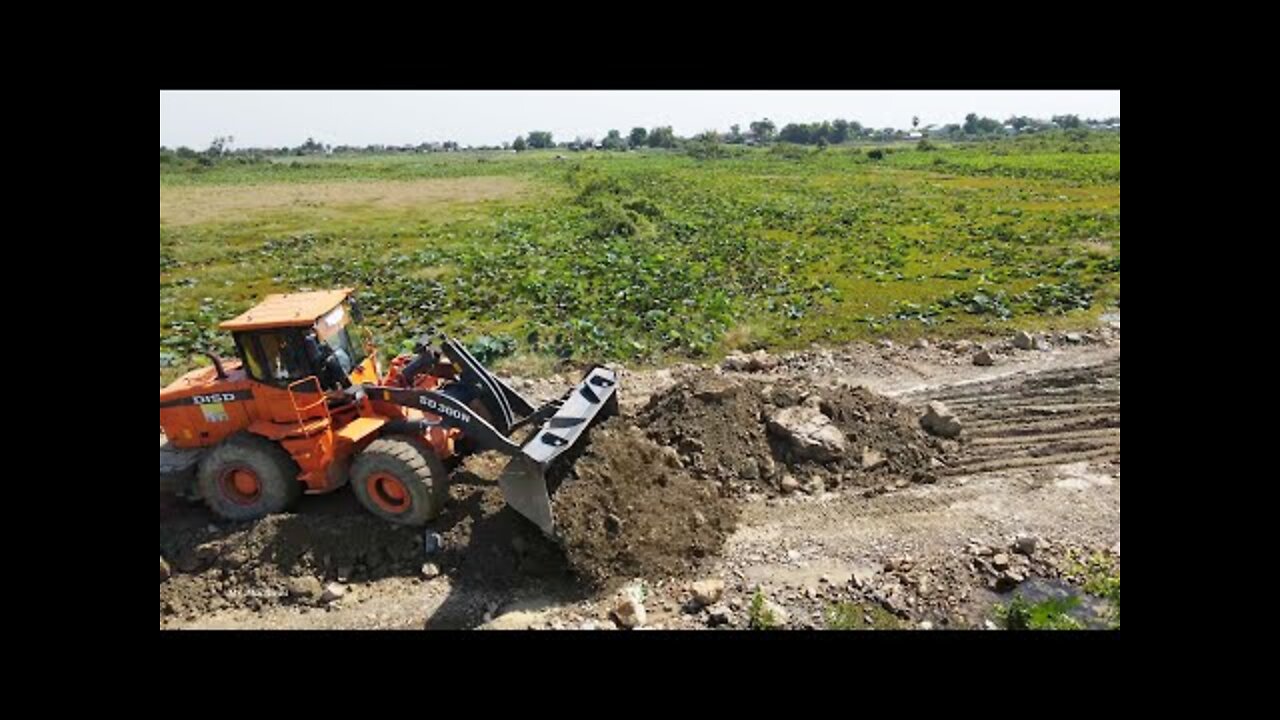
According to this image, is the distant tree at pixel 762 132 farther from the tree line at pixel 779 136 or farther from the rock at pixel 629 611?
the rock at pixel 629 611

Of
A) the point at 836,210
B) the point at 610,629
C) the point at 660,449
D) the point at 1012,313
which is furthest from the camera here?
the point at 836,210

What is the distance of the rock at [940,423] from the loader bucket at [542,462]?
4910 mm

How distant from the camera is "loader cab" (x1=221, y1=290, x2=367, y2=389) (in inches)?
334

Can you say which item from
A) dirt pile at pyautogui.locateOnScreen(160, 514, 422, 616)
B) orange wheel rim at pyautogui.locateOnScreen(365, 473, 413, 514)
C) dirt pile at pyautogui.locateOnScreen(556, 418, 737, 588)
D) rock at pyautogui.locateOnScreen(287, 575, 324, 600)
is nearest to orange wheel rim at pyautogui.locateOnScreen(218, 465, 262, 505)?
dirt pile at pyautogui.locateOnScreen(160, 514, 422, 616)

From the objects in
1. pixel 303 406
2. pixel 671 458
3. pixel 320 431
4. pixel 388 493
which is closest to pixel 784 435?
pixel 671 458

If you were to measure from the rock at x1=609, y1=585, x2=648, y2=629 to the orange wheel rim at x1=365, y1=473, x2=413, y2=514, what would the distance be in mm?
2566

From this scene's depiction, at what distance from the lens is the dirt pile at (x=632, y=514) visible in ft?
27.0

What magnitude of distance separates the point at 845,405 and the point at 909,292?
983 cm

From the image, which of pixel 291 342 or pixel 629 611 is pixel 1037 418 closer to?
pixel 629 611

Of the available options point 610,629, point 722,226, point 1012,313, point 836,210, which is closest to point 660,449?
point 610,629

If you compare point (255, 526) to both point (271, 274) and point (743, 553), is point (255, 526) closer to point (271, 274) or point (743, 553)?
point (743, 553)

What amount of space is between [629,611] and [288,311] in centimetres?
499

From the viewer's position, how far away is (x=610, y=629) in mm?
7723

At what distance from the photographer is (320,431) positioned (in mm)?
8828
